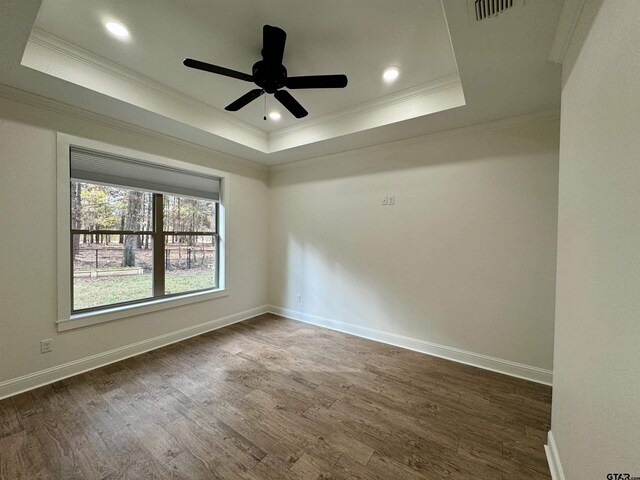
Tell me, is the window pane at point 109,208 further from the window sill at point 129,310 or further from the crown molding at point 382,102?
the crown molding at point 382,102

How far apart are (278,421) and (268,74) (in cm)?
258

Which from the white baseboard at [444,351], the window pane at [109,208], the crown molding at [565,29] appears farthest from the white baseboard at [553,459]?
the window pane at [109,208]

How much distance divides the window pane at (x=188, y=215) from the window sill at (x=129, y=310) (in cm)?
92

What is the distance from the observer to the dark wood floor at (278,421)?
1.48m

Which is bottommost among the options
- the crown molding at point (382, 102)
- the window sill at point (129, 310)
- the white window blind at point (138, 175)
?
the window sill at point (129, 310)

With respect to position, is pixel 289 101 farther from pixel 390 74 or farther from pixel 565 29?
pixel 565 29

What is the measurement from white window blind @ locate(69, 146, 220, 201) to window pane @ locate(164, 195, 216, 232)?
135mm

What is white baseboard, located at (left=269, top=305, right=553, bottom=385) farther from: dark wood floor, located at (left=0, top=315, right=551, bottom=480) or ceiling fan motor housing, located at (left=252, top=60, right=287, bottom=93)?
ceiling fan motor housing, located at (left=252, top=60, right=287, bottom=93)

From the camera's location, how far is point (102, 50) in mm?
2002

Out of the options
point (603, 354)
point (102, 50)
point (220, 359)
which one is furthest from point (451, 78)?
point (220, 359)

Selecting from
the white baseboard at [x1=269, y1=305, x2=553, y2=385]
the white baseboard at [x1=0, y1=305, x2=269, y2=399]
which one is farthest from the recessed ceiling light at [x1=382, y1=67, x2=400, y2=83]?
the white baseboard at [x1=0, y1=305, x2=269, y2=399]

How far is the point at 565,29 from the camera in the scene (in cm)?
141

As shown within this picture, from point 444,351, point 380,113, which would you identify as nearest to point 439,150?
point 380,113

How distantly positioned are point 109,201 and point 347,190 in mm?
2870
